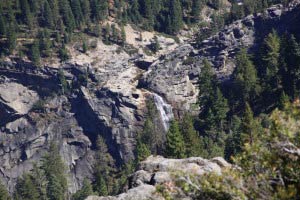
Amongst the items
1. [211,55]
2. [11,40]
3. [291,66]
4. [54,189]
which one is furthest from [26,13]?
→ [291,66]

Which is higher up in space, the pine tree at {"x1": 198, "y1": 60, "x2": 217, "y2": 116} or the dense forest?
the dense forest

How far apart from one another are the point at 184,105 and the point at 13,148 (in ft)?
126

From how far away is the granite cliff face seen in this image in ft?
344

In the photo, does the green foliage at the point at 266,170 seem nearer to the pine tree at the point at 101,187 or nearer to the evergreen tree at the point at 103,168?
the pine tree at the point at 101,187

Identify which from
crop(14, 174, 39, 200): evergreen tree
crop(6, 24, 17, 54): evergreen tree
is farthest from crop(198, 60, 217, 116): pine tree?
crop(6, 24, 17, 54): evergreen tree

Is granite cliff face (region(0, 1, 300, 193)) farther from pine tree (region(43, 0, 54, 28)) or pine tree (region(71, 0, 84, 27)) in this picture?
pine tree (region(71, 0, 84, 27))

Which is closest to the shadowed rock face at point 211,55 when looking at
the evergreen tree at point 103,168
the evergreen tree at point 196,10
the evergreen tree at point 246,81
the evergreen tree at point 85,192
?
the evergreen tree at point 246,81

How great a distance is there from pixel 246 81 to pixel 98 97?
35.8 meters

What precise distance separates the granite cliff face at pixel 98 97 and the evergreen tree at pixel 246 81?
13214 millimetres

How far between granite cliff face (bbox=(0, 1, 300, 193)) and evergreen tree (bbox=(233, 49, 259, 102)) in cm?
1321

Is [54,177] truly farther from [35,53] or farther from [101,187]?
[35,53]

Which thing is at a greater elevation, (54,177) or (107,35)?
(107,35)

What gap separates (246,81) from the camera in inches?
3339

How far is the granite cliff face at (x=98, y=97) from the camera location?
105 metres
